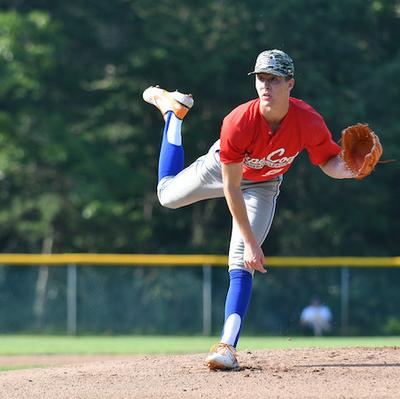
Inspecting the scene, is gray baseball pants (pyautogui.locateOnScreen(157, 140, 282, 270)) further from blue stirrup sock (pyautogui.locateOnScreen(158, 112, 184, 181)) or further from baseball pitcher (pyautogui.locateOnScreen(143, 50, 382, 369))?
blue stirrup sock (pyautogui.locateOnScreen(158, 112, 184, 181))

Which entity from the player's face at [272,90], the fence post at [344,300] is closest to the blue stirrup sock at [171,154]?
the player's face at [272,90]

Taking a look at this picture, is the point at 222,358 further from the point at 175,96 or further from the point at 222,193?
the point at 175,96

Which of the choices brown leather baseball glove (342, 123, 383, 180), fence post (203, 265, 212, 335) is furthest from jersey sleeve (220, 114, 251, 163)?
fence post (203, 265, 212, 335)

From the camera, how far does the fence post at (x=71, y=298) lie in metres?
14.5

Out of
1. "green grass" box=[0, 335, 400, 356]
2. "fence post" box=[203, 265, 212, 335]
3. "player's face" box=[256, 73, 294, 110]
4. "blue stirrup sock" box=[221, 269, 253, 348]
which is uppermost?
"player's face" box=[256, 73, 294, 110]

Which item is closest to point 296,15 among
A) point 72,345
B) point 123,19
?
point 123,19

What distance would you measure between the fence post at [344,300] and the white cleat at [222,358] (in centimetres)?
977

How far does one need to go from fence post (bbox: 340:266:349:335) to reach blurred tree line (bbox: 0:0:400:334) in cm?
342

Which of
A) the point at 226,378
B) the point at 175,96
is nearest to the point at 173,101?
the point at 175,96

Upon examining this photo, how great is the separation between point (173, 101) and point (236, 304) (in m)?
1.71

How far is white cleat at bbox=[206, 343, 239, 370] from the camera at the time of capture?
16.6 ft

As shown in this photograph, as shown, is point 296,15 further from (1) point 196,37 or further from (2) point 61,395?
(2) point 61,395

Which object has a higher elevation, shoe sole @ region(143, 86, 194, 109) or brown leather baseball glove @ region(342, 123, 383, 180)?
shoe sole @ region(143, 86, 194, 109)

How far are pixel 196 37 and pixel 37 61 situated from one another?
332 centimetres
